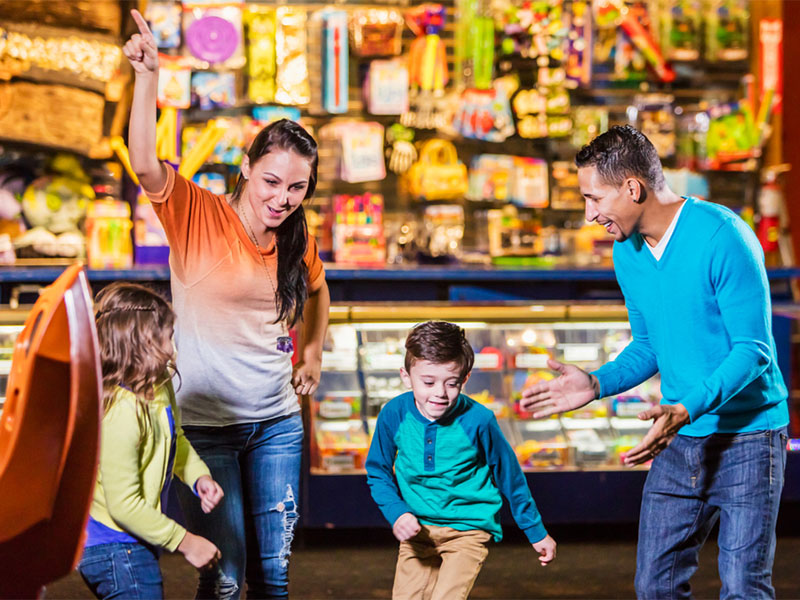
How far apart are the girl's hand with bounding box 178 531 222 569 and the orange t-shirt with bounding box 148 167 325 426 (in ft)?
1.24

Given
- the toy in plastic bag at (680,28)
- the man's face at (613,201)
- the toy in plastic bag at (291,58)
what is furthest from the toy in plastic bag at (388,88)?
the man's face at (613,201)

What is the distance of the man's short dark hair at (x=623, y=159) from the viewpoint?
7.82 feet

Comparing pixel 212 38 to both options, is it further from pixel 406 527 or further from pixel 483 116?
pixel 406 527

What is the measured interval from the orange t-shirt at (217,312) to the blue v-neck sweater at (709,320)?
0.90m

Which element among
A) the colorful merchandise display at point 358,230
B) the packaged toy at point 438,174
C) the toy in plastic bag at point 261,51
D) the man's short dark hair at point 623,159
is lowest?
the colorful merchandise display at point 358,230

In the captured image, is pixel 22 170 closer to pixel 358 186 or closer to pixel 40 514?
pixel 358 186

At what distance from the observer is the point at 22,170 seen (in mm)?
6102

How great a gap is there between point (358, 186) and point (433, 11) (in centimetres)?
127

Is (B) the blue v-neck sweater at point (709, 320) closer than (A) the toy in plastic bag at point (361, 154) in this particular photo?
Yes

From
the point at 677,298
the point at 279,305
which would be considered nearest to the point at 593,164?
the point at 677,298

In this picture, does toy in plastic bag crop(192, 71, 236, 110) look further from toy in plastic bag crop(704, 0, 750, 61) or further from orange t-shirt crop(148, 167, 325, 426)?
orange t-shirt crop(148, 167, 325, 426)

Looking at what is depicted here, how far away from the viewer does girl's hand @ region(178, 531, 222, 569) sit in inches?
84.9

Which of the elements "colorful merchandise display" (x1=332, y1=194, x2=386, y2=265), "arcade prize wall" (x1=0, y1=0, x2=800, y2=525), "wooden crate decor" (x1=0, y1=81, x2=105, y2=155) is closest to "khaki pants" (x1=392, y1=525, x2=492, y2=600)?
"arcade prize wall" (x1=0, y1=0, x2=800, y2=525)

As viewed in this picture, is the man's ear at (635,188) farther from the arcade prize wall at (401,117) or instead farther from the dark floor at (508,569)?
the arcade prize wall at (401,117)
